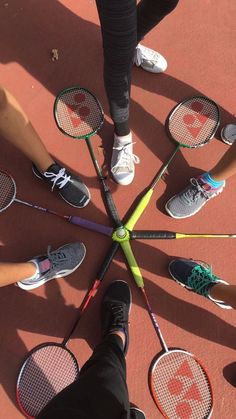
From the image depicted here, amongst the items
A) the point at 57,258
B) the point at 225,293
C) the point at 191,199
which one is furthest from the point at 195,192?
the point at 57,258

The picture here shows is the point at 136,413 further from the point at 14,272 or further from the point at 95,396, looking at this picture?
the point at 14,272

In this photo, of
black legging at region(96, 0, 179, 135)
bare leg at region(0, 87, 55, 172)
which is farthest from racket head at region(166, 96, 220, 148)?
bare leg at region(0, 87, 55, 172)

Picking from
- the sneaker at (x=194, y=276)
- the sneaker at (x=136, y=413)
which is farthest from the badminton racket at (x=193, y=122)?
the sneaker at (x=136, y=413)

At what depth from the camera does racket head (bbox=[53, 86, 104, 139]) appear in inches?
88.8

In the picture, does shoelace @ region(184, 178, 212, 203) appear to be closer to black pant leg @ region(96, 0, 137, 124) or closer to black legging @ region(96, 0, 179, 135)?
black legging @ region(96, 0, 179, 135)

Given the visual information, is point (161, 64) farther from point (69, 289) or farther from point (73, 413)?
point (73, 413)

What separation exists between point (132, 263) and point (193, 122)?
962mm

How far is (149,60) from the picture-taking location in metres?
2.36

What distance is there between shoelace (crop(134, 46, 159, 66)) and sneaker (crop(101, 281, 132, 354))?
1.42 m

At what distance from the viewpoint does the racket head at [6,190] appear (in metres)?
2.14

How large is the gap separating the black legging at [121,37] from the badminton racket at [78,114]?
0.31 metres

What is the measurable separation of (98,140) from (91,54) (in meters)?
0.63

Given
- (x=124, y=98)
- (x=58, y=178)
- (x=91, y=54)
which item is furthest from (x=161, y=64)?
(x=58, y=178)

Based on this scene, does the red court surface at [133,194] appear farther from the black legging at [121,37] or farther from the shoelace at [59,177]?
the black legging at [121,37]
